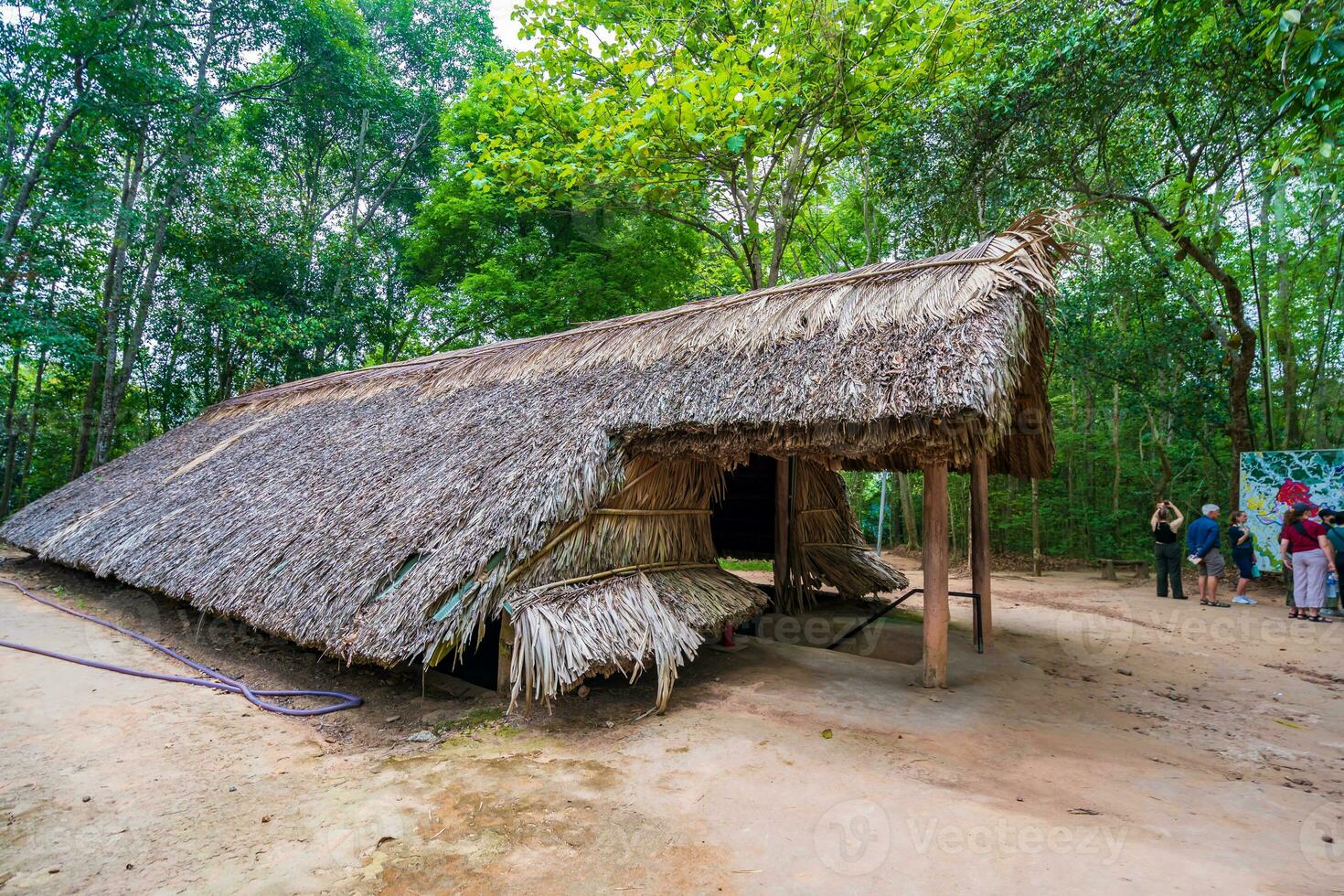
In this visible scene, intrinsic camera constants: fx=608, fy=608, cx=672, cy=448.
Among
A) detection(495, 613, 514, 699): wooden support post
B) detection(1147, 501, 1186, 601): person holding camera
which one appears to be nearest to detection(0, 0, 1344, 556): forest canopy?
detection(1147, 501, 1186, 601): person holding camera

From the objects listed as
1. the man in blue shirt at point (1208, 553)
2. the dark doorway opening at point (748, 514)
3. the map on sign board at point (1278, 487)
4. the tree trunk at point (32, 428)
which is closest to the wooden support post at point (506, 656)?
the dark doorway opening at point (748, 514)

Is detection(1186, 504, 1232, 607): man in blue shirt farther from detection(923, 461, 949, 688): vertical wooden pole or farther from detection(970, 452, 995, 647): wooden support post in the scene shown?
detection(923, 461, 949, 688): vertical wooden pole

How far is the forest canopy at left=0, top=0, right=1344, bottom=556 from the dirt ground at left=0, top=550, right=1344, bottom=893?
3.27m

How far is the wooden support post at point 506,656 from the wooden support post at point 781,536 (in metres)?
3.47

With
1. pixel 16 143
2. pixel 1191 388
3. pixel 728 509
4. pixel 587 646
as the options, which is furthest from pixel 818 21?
pixel 16 143

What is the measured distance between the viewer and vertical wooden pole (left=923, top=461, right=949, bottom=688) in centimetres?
429

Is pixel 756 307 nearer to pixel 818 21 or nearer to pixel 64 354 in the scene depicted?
pixel 818 21

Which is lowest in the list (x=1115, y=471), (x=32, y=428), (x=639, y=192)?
(x=1115, y=471)

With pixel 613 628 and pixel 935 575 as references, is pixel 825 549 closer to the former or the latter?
pixel 935 575

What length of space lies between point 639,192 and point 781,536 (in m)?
5.18

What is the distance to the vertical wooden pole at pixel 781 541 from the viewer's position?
6.59m

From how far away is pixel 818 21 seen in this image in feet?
23.1

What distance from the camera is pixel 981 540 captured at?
6160 mm

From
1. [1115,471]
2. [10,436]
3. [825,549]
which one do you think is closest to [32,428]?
[10,436]
